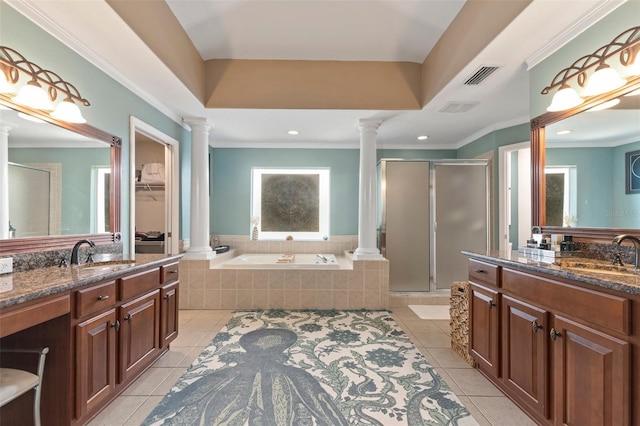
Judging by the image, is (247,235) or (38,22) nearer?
(38,22)

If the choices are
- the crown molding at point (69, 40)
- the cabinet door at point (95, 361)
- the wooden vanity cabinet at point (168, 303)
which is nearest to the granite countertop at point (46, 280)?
the cabinet door at point (95, 361)

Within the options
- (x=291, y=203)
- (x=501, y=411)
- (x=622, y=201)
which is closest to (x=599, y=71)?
(x=622, y=201)

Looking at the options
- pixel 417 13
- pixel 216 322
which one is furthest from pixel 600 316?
pixel 216 322

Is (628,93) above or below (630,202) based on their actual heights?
above

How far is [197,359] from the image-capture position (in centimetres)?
231

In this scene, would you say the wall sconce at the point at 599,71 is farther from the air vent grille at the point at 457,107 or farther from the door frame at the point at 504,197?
the door frame at the point at 504,197

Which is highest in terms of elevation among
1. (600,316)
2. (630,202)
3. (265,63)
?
(265,63)

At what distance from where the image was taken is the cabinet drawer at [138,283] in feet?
5.74

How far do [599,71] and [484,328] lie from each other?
5.53 feet

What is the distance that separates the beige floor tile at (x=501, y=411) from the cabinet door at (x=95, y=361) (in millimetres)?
2154

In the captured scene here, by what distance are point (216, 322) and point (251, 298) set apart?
526 millimetres

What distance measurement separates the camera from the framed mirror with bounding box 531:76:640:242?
1.69 meters

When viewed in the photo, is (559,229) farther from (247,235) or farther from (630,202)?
(247,235)

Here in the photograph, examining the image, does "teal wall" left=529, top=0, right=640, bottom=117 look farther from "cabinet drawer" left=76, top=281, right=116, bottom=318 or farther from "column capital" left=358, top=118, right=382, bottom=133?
"cabinet drawer" left=76, top=281, right=116, bottom=318
